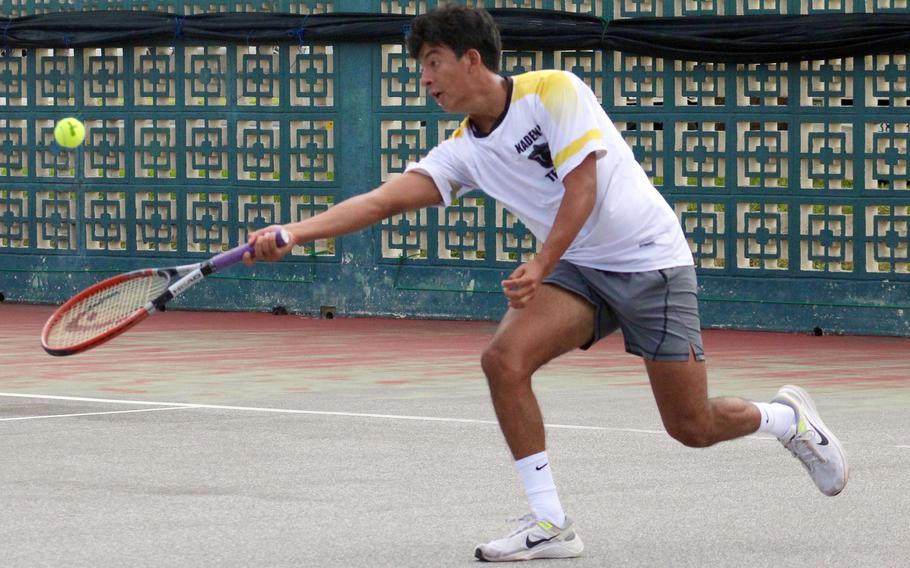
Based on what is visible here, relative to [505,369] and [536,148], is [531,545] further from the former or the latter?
[536,148]

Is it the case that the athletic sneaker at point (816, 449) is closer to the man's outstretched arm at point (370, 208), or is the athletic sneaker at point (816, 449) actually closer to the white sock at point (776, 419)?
the white sock at point (776, 419)

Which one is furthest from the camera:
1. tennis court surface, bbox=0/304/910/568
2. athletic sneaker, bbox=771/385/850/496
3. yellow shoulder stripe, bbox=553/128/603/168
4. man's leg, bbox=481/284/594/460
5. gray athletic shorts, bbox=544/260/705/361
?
athletic sneaker, bbox=771/385/850/496

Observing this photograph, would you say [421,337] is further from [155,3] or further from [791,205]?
[155,3]

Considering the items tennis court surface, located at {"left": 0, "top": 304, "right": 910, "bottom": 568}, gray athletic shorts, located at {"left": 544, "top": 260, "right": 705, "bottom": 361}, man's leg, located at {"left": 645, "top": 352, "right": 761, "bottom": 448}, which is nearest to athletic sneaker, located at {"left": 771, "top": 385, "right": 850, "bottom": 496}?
tennis court surface, located at {"left": 0, "top": 304, "right": 910, "bottom": 568}

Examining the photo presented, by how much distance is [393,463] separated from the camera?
8828 mm

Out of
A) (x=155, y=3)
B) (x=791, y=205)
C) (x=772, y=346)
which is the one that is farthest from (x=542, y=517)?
(x=155, y=3)

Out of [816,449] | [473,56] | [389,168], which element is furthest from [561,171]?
[389,168]

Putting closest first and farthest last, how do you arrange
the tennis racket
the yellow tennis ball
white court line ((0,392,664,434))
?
the tennis racket < white court line ((0,392,664,434)) < the yellow tennis ball

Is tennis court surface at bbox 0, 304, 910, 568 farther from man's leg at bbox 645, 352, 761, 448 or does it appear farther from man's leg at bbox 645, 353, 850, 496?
man's leg at bbox 645, 352, 761, 448

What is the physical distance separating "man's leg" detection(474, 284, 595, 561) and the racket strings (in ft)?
4.16

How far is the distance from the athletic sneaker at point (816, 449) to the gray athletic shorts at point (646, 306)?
0.73 m

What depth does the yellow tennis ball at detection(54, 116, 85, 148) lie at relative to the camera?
58.5 feet

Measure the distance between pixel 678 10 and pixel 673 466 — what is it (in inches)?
317

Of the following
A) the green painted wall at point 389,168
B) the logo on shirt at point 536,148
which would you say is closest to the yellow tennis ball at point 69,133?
the green painted wall at point 389,168
